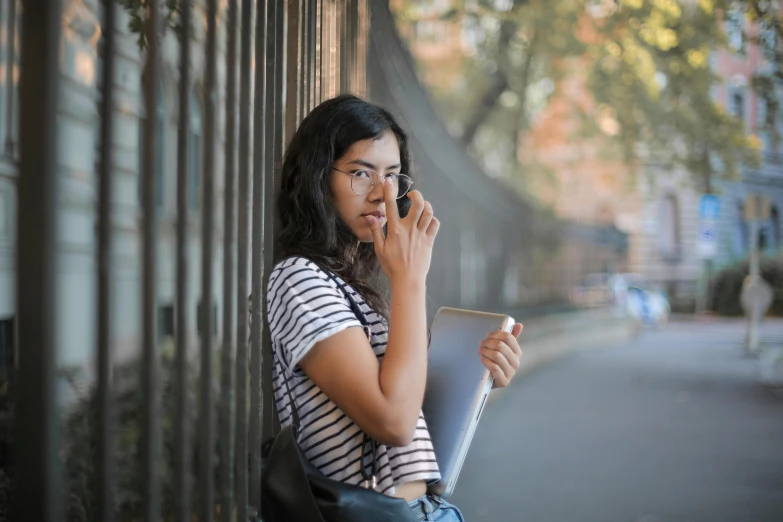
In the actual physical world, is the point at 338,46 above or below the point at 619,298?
above

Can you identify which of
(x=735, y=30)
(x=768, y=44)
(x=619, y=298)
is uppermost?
(x=735, y=30)

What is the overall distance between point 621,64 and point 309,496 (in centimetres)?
1376

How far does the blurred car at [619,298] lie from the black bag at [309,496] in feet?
55.4

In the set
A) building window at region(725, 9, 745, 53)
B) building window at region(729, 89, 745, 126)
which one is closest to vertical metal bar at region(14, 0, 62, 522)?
building window at region(725, 9, 745, 53)

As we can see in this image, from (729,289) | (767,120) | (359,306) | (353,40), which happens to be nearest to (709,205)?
(767,120)

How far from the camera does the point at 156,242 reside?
1548mm

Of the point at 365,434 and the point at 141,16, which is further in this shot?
the point at 141,16

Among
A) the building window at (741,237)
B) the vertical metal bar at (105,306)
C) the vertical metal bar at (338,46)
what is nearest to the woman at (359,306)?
the vertical metal bar at (105,306)

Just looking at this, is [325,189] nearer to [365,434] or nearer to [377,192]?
[377,192]

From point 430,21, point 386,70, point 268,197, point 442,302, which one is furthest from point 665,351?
point 268,197

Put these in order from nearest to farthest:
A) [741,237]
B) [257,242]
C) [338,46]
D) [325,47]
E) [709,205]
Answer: [257,242]
[325,47]
[338,46]
[709,205]
[741,237]

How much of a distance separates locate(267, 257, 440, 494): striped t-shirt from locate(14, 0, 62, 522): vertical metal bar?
556mm

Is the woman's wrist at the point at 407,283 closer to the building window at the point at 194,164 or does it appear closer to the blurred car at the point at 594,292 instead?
the building window at the point at 194,164

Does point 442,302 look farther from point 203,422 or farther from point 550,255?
point 550,255
